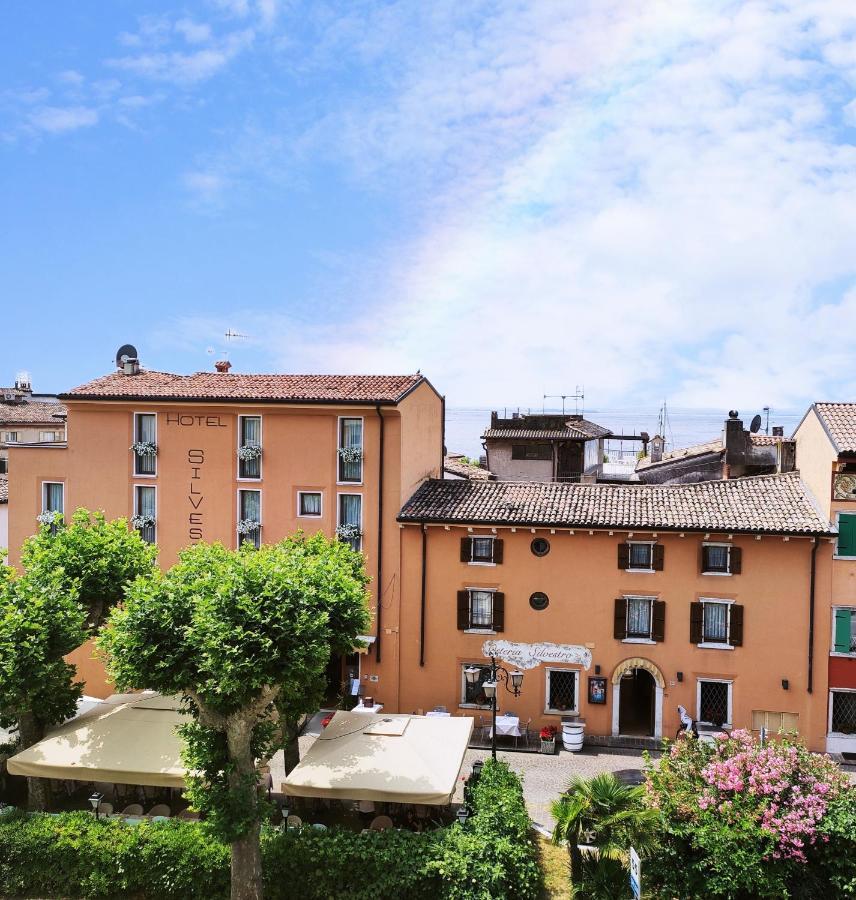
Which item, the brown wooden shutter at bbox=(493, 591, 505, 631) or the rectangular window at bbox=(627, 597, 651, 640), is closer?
the rectangular window at bbox=(627, 597, 651, 640)

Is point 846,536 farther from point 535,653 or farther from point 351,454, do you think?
point 351,454

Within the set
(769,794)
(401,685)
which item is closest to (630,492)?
(401,685)

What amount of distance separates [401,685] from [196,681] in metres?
12.2

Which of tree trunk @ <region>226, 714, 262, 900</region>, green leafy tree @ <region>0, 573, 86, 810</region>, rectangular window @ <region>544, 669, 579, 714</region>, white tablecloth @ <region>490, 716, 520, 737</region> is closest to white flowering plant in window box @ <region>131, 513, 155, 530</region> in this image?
green leafy tree @ <region>0, 573, 86, 810</region>

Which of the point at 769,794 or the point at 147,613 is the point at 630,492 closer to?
the point at 769,794

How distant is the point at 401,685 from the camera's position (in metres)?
24.7

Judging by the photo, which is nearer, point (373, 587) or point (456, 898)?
point (456, 898)

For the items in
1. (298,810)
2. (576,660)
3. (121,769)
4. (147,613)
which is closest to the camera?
(147,613)

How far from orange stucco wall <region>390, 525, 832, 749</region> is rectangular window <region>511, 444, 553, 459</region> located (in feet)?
63.7

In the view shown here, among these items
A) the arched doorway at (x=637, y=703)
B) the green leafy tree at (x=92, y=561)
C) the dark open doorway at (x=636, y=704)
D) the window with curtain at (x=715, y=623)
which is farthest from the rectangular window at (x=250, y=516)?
the window with curtain at (x=715, y=623)

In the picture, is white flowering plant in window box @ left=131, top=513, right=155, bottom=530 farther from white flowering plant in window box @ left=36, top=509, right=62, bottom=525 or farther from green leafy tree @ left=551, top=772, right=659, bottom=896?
green leafy tree @ left=551, top=772, right=659, bottom=896

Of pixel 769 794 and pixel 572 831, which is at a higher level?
pixel 769 794

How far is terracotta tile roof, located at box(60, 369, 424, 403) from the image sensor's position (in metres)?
25.0

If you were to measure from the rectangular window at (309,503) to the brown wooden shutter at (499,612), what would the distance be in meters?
6.59
